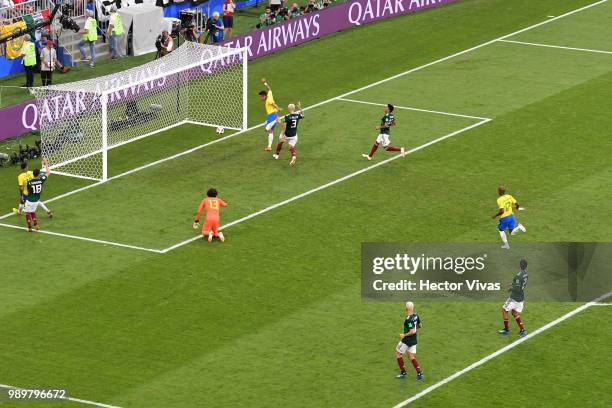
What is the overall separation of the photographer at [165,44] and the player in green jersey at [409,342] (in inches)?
987

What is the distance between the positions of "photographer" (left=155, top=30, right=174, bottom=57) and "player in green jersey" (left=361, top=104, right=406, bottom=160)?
421 inches

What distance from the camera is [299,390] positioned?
1288 inches

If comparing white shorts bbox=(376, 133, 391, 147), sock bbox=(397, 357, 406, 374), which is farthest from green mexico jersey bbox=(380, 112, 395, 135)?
sock bbox=(397, 357, 406, 374)

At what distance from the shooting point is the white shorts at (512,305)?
35.5 m

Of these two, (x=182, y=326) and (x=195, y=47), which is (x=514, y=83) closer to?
(x=195, y=47)

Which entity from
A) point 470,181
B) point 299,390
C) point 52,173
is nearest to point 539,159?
point 470,181

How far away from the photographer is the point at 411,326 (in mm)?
32750

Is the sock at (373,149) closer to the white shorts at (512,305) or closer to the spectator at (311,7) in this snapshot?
the white shorts at (512,305)

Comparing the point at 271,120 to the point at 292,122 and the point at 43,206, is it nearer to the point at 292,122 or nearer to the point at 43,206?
the point at 292,122

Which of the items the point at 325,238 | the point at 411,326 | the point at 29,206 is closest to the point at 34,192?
the point at 29,206

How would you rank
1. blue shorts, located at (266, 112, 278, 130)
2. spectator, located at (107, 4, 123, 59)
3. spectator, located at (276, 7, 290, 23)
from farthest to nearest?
spectator, located at (276, 7, 290, 23), spectator, located at (107, 4, 123, 59), blue shorts, located at (266, 112, 278, 130)

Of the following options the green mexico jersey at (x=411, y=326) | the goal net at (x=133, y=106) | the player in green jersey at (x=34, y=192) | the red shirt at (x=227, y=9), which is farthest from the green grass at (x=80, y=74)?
the green mexico jersey at (x=411, y=326)

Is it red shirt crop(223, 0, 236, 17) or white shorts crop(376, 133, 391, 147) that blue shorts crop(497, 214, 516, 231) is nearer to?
white shorts crop(376, 133, 391, 147)

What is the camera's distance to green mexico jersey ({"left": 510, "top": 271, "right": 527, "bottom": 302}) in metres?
35.2
